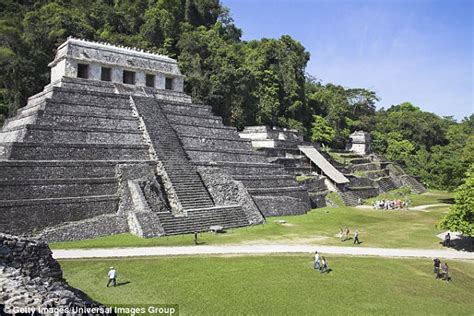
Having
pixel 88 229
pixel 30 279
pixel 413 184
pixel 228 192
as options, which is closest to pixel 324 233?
pixel 228 192

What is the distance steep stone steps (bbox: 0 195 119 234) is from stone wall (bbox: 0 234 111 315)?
29.0 feet

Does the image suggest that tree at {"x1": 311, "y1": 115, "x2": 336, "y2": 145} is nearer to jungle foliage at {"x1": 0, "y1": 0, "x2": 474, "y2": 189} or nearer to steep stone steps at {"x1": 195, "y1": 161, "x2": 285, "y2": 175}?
jungle foliage at {"x1": 0, "y1": 0, "x2": 474, "y2": 189}

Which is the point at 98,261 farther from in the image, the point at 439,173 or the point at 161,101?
the point at 439,173

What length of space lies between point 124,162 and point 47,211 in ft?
19.4

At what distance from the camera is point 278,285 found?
1442cm

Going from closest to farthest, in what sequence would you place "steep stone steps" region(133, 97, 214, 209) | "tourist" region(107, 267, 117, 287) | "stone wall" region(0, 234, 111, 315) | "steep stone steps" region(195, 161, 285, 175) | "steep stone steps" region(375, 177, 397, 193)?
1. "stone wall" region(0, 234, 111, 315)
2. "tourist" region(107, 267, 117, 287)
3. "steep stone steps" region(133, 97, 214, 209)
4. "steep stone steps" region(195, 161, 285, 175)
5. "steep stone steps" region(375, 177, 397, 193)

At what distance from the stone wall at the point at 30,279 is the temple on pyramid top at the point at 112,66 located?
2220 centimetres

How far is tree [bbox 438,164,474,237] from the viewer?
2006 cm

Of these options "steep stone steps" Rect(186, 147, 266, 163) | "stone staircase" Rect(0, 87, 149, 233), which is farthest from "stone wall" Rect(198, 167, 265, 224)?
"stone staircase" Rect(0, 87, 149, 233)

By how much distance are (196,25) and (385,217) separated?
4692 cm

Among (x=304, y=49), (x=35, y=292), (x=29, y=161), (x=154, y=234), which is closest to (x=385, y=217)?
(x=154, y=234)

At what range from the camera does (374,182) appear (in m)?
49.7

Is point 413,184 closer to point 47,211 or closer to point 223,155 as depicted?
point 223,155

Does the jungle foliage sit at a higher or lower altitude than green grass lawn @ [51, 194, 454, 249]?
higher
